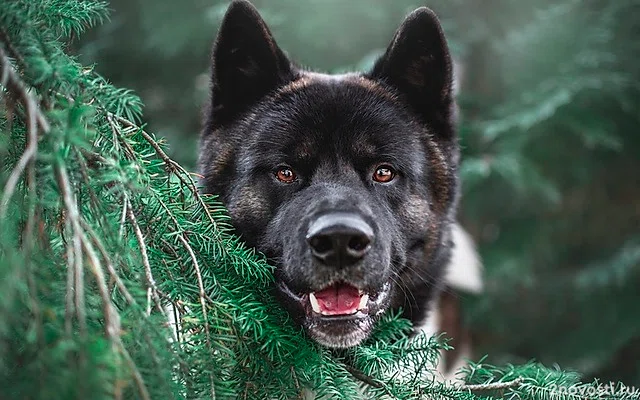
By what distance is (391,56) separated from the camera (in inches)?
104

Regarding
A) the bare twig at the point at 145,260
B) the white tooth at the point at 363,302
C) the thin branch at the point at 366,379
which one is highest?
the bare twig at the point at 145,260

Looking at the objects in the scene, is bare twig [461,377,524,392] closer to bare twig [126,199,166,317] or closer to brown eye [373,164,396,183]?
brown eye [373,164,396,183]

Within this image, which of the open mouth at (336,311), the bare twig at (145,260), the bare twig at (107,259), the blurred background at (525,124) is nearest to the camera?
the bare twig at (107,259)

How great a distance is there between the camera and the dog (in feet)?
6.46

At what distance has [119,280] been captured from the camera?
121 cm

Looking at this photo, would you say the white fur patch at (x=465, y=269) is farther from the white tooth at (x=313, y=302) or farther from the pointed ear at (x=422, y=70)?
the white tooth at (x=313, y=302)


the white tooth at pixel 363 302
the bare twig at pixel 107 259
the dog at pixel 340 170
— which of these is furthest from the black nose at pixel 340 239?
the bare twig at pixel 107 259

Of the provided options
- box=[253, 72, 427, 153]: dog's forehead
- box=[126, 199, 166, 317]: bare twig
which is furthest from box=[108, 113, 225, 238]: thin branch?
box=[253, 72, 427, 153]: dog's forehead

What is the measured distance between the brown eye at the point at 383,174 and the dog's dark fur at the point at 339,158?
0.06 ft

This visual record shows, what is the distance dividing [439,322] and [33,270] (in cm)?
403

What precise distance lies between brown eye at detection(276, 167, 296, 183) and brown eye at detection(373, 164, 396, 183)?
30 centimetres

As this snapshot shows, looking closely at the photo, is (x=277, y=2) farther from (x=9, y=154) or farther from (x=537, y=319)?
(x=9, y=154)

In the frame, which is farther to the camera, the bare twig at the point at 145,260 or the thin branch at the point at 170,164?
the thin branch at the point at 170,164

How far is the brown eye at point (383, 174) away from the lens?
2.37 m
